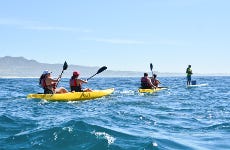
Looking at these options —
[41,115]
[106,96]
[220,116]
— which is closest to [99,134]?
[41,115]

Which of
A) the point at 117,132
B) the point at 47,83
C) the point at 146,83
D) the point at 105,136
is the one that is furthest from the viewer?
the point at 146,83

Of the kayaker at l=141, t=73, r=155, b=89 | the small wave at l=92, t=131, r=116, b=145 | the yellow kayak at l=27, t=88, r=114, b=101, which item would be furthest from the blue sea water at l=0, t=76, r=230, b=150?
the kayaker at l=141, t=73, r=155, b=89

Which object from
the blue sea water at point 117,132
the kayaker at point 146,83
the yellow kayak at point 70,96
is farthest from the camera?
the kayaker at point 146,83

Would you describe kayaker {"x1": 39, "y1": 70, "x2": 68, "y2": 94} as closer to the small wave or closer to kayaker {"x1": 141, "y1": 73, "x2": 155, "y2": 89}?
kayaker {"x1": 141, "y1": 73, "x2": 155, "y2": 89}

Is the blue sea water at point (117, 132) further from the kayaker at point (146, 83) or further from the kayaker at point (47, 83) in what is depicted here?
the kayaker at point (146, 83)

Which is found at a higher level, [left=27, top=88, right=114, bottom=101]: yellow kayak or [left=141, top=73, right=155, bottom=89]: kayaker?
[left=141, top=73, right=155, bottom=89]: kayaker

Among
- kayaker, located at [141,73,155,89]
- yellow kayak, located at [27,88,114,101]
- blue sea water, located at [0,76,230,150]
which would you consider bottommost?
blue sea water, located at [0,76,230,150]

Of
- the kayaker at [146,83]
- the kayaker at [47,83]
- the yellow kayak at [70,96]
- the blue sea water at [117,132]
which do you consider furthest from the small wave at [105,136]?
the kayaker at [146,83]

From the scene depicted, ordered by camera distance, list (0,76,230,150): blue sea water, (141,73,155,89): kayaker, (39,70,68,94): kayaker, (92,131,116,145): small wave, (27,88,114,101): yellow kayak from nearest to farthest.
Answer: (0,76,230,150): blue sea water → (92,131,116,145): small wave → (27,88,114,101): yellow kayak → (39,70,68,94): kayaker → (141,73,155,89): kayaker

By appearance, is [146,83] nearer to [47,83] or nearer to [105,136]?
[47,83]

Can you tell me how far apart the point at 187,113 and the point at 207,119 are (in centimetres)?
197

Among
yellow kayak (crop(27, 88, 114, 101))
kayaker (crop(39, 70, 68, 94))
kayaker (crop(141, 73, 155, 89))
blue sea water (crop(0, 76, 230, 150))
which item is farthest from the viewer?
kayaker (crop(141, 73, 155, 89))

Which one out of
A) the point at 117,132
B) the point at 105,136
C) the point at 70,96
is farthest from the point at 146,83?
the point at 105,136

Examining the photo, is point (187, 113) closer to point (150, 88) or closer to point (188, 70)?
point (150, 88)
